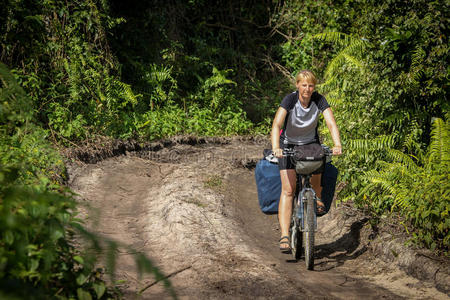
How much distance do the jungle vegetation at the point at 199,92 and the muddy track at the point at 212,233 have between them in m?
0.39

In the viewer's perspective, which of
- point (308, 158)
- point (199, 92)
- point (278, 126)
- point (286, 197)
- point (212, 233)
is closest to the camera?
point (308, 158)

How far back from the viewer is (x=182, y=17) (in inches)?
529

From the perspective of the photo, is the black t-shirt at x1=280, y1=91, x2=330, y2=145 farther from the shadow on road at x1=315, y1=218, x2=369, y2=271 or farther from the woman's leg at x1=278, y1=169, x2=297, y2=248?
the shadow on road at x1=315, y1=218, x2=369, y2=271

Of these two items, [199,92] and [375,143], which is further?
[199,92]

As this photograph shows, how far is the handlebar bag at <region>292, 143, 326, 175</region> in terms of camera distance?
4742 millimetres

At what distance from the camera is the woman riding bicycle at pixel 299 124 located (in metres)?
5.03

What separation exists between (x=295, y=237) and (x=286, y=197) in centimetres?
47

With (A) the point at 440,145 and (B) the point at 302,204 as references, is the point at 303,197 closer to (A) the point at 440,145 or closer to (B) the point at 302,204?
(B) the point at 302,204

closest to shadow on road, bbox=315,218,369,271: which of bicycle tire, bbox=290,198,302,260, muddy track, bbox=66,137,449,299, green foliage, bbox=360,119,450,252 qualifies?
muddy track, bbox=66,137,449,299

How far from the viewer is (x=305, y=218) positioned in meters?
4.88

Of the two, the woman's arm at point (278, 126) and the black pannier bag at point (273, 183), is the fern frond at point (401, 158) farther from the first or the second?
the woman's arm at point (278, 126)

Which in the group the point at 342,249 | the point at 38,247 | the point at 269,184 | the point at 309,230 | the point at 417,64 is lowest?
the point at 342,249

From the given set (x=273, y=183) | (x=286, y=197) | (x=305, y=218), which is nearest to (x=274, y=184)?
(x=273, y=183)

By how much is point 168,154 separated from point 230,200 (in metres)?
2.35
